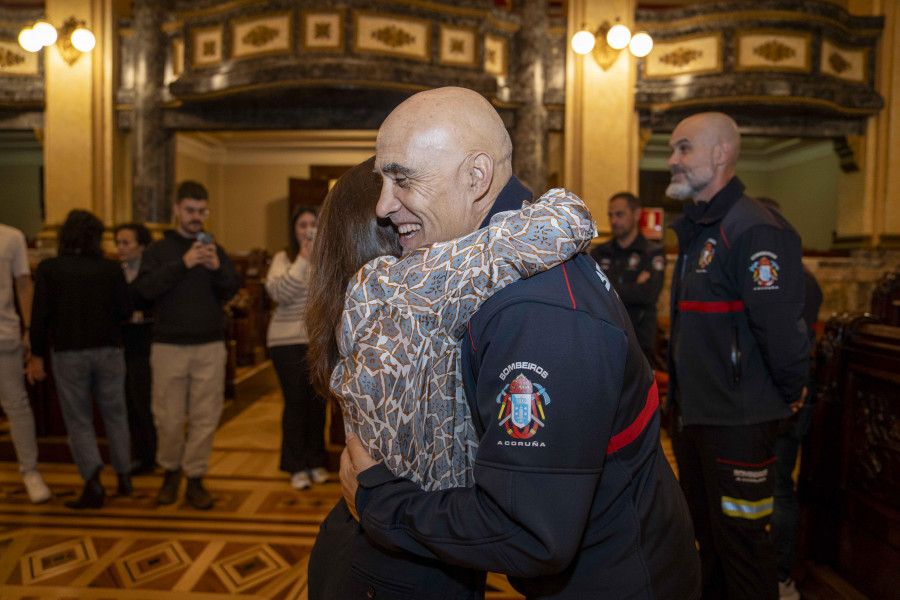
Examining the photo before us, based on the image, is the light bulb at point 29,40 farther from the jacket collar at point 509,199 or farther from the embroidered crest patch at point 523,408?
the embroidered crest patch at point 523,408

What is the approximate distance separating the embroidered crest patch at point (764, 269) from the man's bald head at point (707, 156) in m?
0.33

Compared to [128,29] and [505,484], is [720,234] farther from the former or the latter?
[128,29]

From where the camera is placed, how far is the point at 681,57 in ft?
22.7

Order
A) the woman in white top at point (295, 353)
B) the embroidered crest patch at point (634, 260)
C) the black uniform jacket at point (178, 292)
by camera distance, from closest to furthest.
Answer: the black uniform jacket at point (178, 292) → the woman in white top at point (295, 353) → the embroidered crest patch at point (634, 260)

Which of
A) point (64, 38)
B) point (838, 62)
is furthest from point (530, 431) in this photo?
point (64, 38)

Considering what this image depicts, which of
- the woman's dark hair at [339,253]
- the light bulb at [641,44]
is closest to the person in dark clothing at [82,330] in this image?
the woman's dark hair at [339,253]

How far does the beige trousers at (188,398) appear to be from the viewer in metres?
3.33

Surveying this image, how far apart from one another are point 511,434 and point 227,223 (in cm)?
1270

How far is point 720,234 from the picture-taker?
2072mm

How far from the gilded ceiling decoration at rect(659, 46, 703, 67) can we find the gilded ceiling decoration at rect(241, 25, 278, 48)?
4260mm

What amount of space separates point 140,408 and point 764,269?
372 centimetres

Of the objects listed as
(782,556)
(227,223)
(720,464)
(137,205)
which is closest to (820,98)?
(782,556)

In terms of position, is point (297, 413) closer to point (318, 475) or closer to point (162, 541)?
point (318, 475)

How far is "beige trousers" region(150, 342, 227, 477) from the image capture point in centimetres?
333
